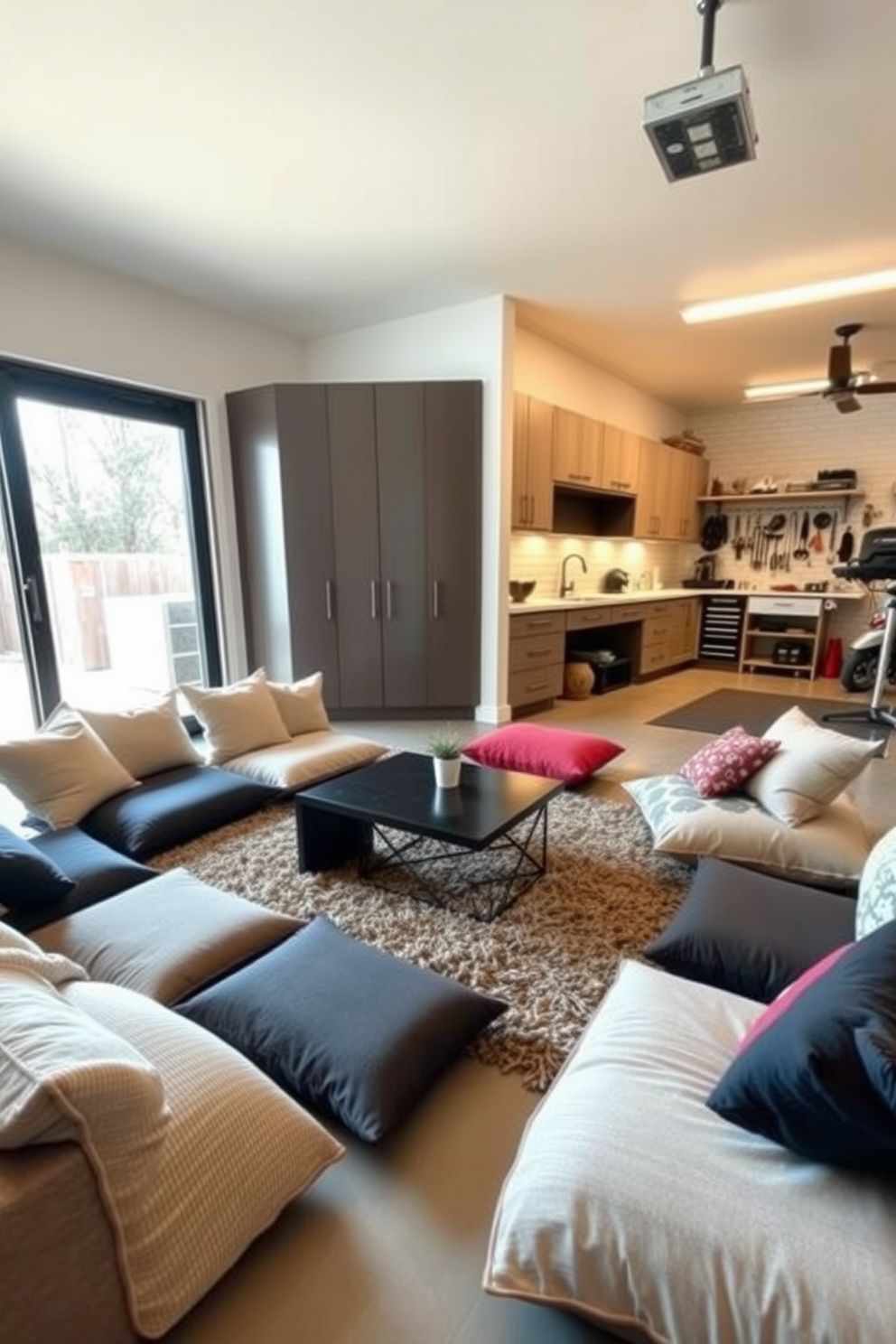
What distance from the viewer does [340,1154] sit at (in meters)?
1.17

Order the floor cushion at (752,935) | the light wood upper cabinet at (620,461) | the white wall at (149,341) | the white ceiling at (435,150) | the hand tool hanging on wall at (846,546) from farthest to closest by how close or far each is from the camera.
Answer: the hand tool hanging on wall at (846,546) → the light wood upper cabinet at (620,461) → the white wall at (149,341) → the white ceiling at (435,150) → the floor cushion at (752,935)

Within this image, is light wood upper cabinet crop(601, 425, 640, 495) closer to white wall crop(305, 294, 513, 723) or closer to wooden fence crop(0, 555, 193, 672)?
white wall crop(305, 294, 513, 723)

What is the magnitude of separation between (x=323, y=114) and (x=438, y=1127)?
348 cm

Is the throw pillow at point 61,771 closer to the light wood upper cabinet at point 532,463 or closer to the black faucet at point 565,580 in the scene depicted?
the light wood upper cabinet at point 532,463

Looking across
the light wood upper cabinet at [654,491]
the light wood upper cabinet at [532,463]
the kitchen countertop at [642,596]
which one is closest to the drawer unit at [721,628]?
the kitchen countertop at [642,596]

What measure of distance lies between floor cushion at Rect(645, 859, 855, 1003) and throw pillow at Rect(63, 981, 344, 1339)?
95 cm

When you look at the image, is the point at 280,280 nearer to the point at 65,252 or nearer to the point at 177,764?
the point at 65,252

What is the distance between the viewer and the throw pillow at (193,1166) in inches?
35.1

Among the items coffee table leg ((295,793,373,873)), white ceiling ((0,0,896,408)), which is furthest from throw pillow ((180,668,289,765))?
white ceiling ((0,0,896,408))

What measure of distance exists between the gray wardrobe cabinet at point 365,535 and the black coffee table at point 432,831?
6.72 feet

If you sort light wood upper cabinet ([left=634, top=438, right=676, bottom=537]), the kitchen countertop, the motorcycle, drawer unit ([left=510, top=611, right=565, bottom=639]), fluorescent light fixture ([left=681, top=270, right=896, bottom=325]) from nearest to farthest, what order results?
fluorescent light fixture ([left=681, top=270, right=896, bottom=325]), drawer unit ([left=510, top=611, right=565, bottom=639]), the kitchen countertop, the motorcycle, light wood upper cabinet ([left=634, top=438, right=676, bottom=537])

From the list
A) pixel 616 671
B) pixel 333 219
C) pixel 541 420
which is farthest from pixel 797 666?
pixel 333 219

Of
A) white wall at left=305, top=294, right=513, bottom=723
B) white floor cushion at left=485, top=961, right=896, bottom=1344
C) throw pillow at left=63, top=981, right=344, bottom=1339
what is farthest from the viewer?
white wall at left=305, top=294, right=513, bottom=723

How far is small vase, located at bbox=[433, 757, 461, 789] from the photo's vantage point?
2520 millimetres
